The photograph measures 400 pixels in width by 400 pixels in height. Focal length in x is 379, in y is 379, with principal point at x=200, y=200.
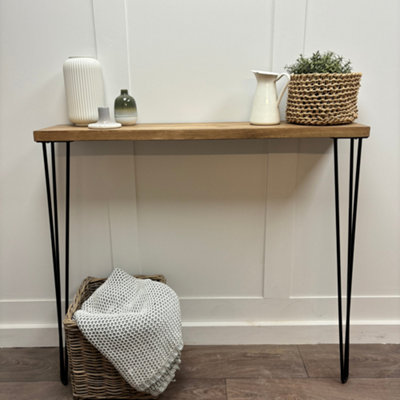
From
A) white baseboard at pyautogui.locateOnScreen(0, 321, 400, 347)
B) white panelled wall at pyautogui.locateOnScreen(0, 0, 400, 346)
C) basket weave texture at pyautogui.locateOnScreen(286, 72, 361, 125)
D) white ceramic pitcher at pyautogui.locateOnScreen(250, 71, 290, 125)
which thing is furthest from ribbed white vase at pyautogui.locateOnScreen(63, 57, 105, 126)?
white baseboard at pyautogui.locateOnScreen(0, 321, 400, 347)

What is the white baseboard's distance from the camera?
5.17 feet

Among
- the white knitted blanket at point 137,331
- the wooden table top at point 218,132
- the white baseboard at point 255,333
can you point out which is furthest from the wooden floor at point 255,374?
the wooden table top at point 218,132

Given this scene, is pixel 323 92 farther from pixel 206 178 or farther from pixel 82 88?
pixel 82 88

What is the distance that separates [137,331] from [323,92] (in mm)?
941

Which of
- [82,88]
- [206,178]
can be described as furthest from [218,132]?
[82,88]

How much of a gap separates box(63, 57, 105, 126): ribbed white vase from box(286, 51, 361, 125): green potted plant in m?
0.65

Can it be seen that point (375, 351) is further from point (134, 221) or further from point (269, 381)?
point (134, 221)

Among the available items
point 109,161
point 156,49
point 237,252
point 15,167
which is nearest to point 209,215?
point 237,252

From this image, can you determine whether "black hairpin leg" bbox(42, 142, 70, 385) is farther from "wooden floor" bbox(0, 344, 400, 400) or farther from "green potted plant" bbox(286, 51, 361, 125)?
"green potted plant" bbox(286, 51, 361, 125)

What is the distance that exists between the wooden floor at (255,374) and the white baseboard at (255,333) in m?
0.03

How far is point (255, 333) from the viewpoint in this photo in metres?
1.58

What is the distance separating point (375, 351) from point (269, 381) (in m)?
0.49

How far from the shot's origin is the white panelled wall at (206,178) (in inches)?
51.8

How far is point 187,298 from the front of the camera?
1565mm
